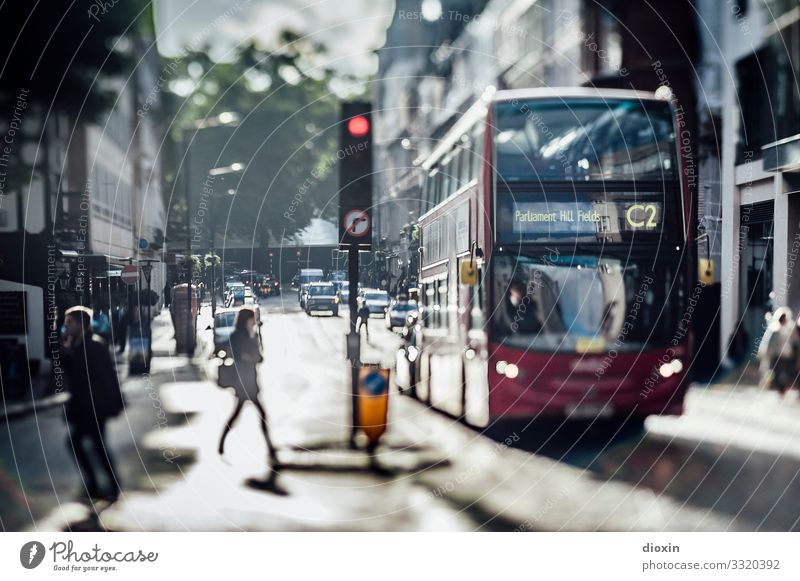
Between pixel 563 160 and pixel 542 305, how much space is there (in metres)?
1.34

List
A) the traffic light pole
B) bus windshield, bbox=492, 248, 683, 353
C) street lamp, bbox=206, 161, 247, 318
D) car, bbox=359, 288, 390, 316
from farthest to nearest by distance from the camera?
bus windshield, bbox=492, 248, 683, 353
car, bbox=359, 288, 390, 316
street lamp, bbox=206, 161, 247, 318
the traffic light pole

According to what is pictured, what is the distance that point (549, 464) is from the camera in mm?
7004

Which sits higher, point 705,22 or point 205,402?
point 705,22

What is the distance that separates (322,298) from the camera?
6805mm

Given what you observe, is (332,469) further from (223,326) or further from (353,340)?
(223,326)

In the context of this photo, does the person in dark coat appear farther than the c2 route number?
No

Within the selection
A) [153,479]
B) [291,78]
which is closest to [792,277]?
[291,78]

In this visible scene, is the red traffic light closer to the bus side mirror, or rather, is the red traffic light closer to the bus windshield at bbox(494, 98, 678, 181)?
the bus windshield at bbox(494, 98, 678, 181)

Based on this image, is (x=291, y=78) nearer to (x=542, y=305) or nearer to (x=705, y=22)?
(x=542, y=305)

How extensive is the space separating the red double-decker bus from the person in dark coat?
8.97 feet

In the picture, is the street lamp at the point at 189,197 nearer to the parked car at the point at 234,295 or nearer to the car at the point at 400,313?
the parked car at the point at 234,295

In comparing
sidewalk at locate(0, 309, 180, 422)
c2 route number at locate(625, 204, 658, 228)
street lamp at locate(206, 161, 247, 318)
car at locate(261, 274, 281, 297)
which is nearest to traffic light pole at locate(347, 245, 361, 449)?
car at locate(261, 274, 281, 297)

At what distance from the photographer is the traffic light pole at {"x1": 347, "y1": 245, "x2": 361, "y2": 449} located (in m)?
6.53
